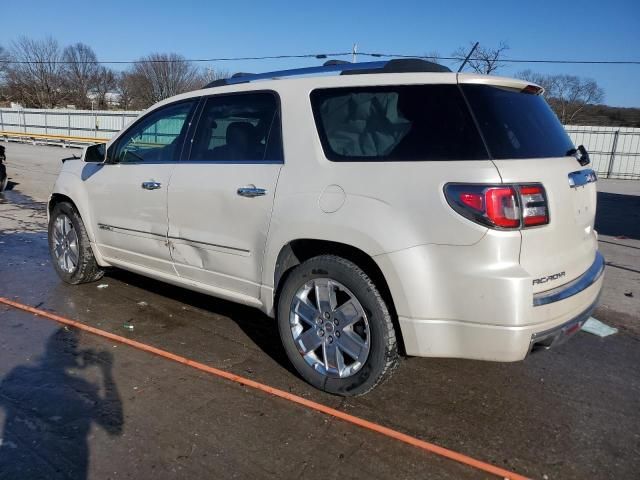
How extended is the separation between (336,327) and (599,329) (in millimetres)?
2708

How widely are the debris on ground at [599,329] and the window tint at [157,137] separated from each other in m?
3.73

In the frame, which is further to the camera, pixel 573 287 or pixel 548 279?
pixel 573 287

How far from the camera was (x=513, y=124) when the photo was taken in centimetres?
288

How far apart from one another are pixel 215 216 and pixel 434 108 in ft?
5.53

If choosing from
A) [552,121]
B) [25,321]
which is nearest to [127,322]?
[25,321]

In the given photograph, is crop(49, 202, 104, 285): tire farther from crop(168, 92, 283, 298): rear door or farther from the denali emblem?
the denali emblem

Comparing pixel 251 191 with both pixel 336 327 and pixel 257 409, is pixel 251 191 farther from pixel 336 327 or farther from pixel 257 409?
pixel 257 409

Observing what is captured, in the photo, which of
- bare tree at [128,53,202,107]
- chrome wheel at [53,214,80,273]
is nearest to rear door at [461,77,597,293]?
chrome wheel at [53,214,80,273]

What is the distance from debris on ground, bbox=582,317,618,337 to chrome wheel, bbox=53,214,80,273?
477cm

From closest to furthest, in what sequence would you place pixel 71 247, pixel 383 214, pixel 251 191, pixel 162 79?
pixel 383 214, pixel 251 191, pixel 71 247, pixel 162 79

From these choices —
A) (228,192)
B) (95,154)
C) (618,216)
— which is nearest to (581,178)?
(228,192)

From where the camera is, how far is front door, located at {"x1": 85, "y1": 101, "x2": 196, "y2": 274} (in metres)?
4.18

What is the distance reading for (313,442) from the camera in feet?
9.10

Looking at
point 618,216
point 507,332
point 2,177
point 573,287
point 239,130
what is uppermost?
point 239,130
